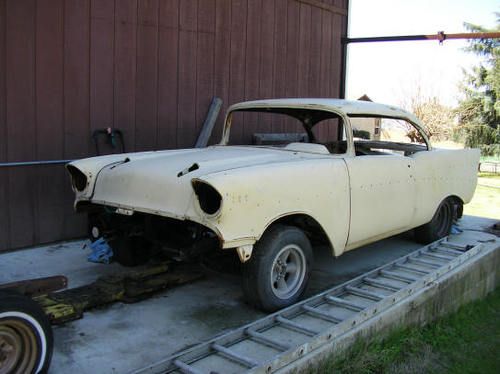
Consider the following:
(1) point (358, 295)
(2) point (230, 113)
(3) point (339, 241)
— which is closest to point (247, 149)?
(2) point (230, 113)

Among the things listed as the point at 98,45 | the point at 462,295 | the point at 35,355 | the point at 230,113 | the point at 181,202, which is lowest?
the point at 462,295

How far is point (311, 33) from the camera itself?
363 inches

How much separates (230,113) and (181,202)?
2131 millimetres

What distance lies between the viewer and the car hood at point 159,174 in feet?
12.8

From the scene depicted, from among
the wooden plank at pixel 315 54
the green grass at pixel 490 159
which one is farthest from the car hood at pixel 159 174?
the green grass at pixel 490 159

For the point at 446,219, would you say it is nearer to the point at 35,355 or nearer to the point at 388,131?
the point at 35,355

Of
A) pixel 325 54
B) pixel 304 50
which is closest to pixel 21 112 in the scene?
pixel 304 50

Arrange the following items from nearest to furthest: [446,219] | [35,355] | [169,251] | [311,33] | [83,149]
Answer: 1. [35,355]
2. [169,251]
3. [83,149]
4. [446,219]
5. [311,33]

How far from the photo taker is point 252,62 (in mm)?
8125

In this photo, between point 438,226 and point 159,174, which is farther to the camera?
point 438,226

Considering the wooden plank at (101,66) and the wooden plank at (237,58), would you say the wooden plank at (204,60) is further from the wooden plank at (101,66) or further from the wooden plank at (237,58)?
the wooden plank at (101,66)

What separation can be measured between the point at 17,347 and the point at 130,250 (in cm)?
184

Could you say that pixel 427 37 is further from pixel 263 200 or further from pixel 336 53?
pixel 263 200

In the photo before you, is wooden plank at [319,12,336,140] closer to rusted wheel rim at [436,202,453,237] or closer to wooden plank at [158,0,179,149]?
wooden plank at [158,0,179,149]
